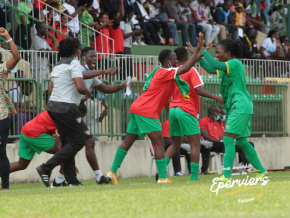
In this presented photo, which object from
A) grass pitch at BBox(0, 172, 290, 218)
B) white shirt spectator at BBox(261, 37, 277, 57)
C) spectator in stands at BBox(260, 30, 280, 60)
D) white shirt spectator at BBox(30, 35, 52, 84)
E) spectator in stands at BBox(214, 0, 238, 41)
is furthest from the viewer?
spectator in stands at BBox(214, 0, 238, 41)

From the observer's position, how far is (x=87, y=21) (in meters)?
19.0

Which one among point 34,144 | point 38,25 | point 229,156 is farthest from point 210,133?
point 229,156

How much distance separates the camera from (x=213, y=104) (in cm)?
1738

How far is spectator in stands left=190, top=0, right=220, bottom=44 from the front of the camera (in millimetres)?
23344

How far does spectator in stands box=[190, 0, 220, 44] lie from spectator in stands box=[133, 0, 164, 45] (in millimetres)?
2214

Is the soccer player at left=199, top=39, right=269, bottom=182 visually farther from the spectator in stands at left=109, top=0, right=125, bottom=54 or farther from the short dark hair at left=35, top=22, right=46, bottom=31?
the spectator in stands at left=109, top=0, right=125, bottom=54

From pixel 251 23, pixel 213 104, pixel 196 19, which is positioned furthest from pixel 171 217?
pixel 251 23

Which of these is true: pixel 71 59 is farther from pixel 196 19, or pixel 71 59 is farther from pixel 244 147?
pixel 196 19

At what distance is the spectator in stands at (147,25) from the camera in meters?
21.5

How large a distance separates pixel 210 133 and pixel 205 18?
28.9ft

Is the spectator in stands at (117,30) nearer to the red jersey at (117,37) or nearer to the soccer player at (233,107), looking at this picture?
the red jersey at (117,37)

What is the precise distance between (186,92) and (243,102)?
111 centimetres

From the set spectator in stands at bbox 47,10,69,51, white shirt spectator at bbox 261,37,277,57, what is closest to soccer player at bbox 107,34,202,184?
spectator in stands at bbox 47,10,69,51

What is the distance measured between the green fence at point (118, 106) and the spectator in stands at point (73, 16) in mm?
2695
